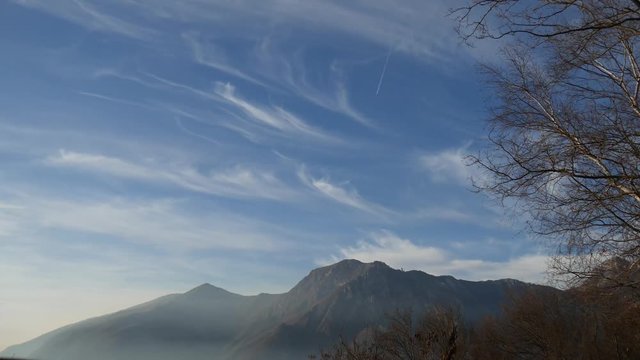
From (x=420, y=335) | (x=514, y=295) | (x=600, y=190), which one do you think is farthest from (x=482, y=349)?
(x=600, y=190)

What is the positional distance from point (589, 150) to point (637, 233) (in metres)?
1.51

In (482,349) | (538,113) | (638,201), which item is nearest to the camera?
(638,201)

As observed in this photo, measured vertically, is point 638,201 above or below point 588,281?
above

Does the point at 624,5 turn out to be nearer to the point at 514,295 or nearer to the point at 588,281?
the point at 588,281

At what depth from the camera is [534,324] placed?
43.8 metres

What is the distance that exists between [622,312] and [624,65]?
13.7ft

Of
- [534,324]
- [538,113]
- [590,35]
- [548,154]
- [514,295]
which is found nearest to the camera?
[590,35]

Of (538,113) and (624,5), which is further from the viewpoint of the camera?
(538,113)

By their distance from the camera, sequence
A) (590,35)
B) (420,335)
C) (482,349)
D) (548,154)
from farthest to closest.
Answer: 1. (482,349)
2. (420,335)
3. (548,154)
4. (590,35)

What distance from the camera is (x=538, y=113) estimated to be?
9719 millimetres

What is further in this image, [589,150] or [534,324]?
[534,324]

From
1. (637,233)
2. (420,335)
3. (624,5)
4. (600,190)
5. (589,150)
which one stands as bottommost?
(420,335)

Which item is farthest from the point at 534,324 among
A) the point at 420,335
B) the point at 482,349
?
the point at 420,335

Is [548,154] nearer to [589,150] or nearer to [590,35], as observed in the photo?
[589,150]
